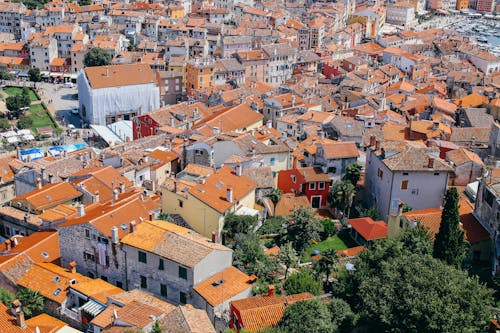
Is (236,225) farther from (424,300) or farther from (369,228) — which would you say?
(424,300)

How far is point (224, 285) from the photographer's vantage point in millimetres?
29719

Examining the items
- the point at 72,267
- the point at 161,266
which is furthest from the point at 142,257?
the point at 72,267

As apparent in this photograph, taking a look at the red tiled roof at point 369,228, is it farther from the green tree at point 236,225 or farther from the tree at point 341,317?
the tree at point 341,317

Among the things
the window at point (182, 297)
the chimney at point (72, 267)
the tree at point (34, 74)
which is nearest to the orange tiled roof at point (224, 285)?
the window at point (182, 297)

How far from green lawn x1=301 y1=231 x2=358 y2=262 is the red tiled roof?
1.05 metres

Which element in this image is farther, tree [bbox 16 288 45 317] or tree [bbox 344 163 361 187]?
tree [bbox 344 163 361 187]

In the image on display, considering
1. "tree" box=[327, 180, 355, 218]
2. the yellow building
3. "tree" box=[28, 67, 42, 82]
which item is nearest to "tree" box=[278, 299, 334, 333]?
the yellow building

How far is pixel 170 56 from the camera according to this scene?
9244cm

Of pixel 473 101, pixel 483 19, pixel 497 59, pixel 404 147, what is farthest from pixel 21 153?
pixel 483 19

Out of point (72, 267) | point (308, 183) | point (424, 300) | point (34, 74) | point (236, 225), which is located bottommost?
point (34, 74)

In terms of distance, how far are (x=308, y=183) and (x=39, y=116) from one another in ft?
169

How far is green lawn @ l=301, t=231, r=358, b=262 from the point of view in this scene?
123 ft

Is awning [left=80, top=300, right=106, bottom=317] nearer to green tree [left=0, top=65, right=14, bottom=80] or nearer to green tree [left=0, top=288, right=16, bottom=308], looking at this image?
green tree [left=0, top=288, right=16, bottom=308]

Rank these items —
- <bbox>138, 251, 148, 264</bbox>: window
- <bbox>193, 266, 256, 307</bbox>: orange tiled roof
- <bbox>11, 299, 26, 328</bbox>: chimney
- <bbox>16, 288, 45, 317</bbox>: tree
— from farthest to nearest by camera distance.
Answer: <bbox>16, 288, 45, 317</bbox>: tree, <bbox>138, 251, 148, 264</bbox>: window, <bbox>193, 266, 256, 307</bbox>: orange tiled roof, <bbox>11, 299, 26, 328</bbox>: chimney
